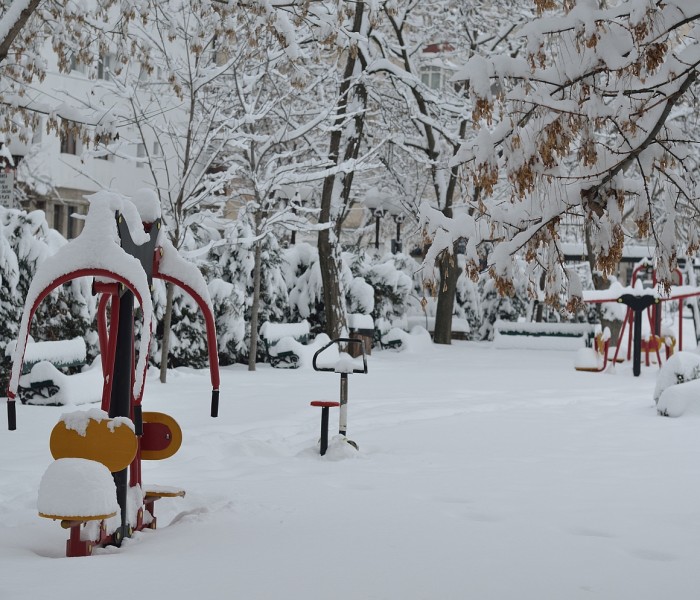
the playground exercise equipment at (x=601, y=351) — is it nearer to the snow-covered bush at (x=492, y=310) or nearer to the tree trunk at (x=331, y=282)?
the tree trunk at (x=331, y=282)

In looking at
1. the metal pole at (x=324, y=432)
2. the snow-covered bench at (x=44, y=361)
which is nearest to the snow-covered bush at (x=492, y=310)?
the snow-covered bench at (x=44, y=361)

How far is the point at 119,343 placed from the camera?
14.6 ft

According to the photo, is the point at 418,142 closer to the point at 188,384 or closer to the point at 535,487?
the point at 188,384

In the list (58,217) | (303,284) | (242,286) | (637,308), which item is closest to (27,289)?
(242,286)

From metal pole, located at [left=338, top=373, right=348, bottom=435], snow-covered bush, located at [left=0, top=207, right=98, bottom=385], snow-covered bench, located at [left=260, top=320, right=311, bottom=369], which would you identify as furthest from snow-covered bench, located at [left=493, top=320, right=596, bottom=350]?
metal pole, located at [left=338, top=373, right=348, bottom=435]

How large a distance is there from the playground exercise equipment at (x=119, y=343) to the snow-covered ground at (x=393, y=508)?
21 cm

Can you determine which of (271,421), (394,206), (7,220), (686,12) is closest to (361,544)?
(686,12)

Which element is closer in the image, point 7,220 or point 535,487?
point 535,487

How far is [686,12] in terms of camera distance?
4.26 metres

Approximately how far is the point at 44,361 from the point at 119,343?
5.46m

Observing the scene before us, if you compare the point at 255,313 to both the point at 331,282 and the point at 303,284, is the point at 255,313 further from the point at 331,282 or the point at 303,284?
the point at 303,284

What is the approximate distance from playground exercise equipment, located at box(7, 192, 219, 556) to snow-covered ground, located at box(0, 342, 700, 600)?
0.21m

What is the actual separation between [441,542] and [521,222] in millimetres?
1710

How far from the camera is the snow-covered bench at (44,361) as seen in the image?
9.34m
